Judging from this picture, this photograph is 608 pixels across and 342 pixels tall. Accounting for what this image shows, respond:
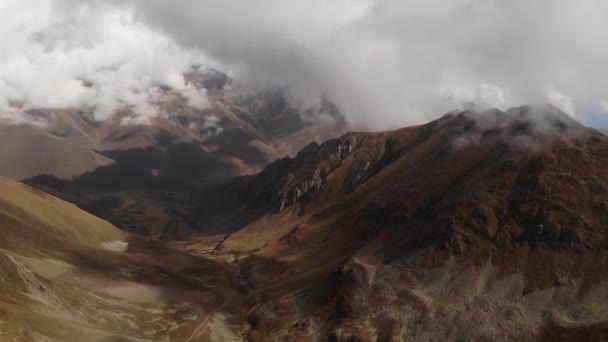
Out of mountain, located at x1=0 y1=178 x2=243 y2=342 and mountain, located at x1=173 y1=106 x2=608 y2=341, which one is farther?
mountain, located at x1=173 y1=106 x2=608 y2=341

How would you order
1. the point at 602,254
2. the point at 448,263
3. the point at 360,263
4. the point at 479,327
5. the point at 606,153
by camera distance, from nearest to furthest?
the point at 479,327
the point at 602,254
the point at 448,263
the point at 360,263
the point at 606,153

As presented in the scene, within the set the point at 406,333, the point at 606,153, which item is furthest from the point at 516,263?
the point at 606,153

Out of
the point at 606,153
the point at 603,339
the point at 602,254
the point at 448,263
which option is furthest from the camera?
the point at 606,153

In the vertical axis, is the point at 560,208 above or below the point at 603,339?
above

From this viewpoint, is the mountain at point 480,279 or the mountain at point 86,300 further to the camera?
the mountain at point 480,279

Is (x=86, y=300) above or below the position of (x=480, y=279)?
above

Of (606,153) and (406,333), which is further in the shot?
(606,153)

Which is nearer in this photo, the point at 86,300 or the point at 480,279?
the point at 86,300

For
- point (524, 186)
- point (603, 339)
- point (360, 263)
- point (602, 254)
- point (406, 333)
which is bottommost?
point (603, 339)

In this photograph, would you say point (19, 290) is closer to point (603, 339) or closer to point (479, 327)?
point (479, 327)
